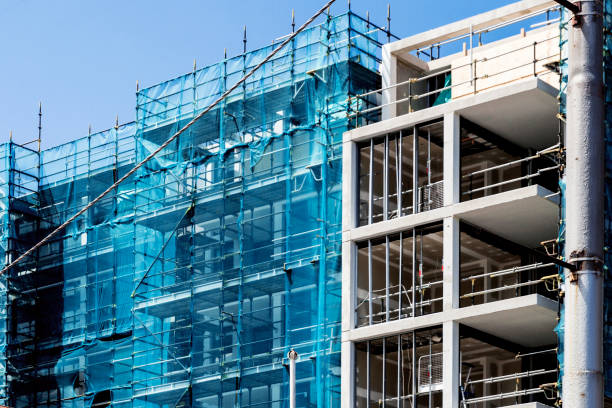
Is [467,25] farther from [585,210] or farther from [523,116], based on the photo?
[585,210]

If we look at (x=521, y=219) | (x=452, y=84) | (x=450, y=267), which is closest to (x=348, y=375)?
(x=450, y=267)

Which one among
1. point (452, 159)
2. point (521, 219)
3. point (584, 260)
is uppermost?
point (452, 159)

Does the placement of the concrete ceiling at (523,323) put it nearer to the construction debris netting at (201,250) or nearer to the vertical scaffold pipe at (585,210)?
the construction debris netting at (201,250)

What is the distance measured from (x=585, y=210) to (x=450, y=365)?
25.8 metres

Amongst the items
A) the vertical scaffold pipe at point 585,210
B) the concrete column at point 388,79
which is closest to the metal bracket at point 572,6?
the vertical scaffold pipe at point 585,210

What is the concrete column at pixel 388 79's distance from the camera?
41.4 m

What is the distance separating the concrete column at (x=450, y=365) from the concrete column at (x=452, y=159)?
377 centimetres

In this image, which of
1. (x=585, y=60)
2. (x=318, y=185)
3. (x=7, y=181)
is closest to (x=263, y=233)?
(x=318, y=185)

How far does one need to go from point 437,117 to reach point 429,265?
15.5ft

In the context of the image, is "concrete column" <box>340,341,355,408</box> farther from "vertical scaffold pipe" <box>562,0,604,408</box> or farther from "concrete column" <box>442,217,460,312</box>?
"vertical scaffold pipe" <box>562,0,604,408</box>

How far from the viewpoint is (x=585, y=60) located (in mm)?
10211

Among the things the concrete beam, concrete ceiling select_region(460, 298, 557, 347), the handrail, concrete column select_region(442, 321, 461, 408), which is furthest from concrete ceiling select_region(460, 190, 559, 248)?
the concrete beam

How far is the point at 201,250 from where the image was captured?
43.3 meters

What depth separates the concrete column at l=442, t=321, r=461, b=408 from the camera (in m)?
35.1
